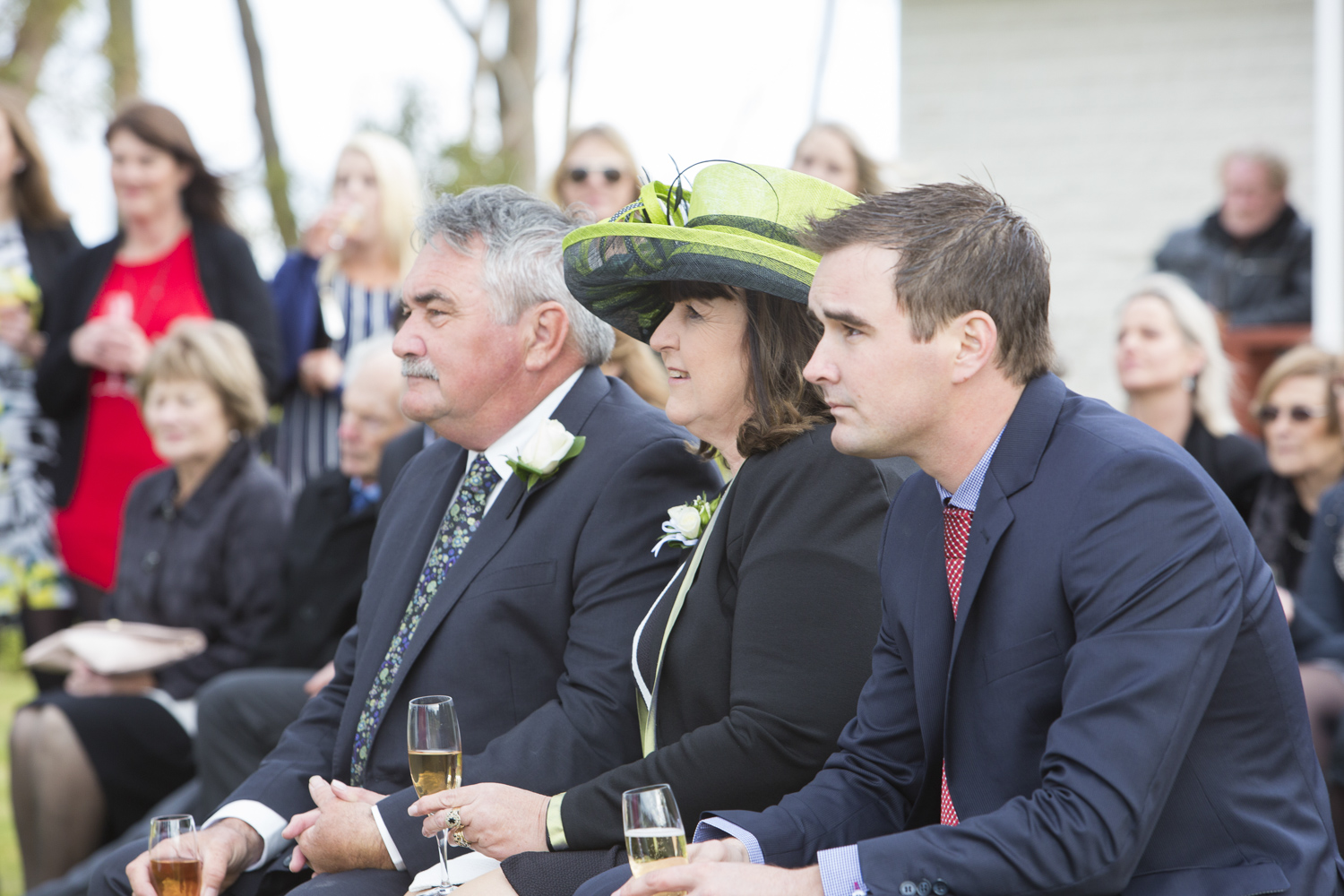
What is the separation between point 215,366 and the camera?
5.51 m

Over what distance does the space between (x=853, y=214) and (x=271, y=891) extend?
211 centimetres

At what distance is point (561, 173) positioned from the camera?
19.2ft

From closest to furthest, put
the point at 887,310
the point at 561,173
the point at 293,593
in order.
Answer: the point at 887,310 → the point at 293,593 → the point at 561,173

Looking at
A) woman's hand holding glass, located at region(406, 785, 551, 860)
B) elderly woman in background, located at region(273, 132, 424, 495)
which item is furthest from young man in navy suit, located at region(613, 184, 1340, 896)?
elderly woman in background, located at region(273, 132, 424, 495)

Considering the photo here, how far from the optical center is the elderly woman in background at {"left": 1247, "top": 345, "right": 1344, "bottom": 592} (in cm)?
541

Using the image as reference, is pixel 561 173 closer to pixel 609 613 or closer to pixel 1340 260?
pixel 609 613

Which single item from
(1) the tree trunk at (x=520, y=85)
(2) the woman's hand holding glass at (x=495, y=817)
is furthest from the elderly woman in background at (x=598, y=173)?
(1) the tree trunk at (x=520, y=85)

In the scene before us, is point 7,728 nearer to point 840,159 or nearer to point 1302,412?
point 840,159

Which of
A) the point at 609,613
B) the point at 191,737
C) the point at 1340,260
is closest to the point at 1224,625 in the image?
the point at 609,613

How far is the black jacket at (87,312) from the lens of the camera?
588 centimetres

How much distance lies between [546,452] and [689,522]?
0.44 meters

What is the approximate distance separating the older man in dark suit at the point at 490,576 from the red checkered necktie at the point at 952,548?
0.78 metres

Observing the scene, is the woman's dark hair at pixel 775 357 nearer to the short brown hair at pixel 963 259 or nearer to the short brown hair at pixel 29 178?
the short brown hair at pixel 963 259

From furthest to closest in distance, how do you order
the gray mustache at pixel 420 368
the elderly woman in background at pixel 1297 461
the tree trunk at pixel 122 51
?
the tree trunk at pixel 122 51
the elderly woman in background at pixel 1297 461
the gray mustache at pixel 420 368
